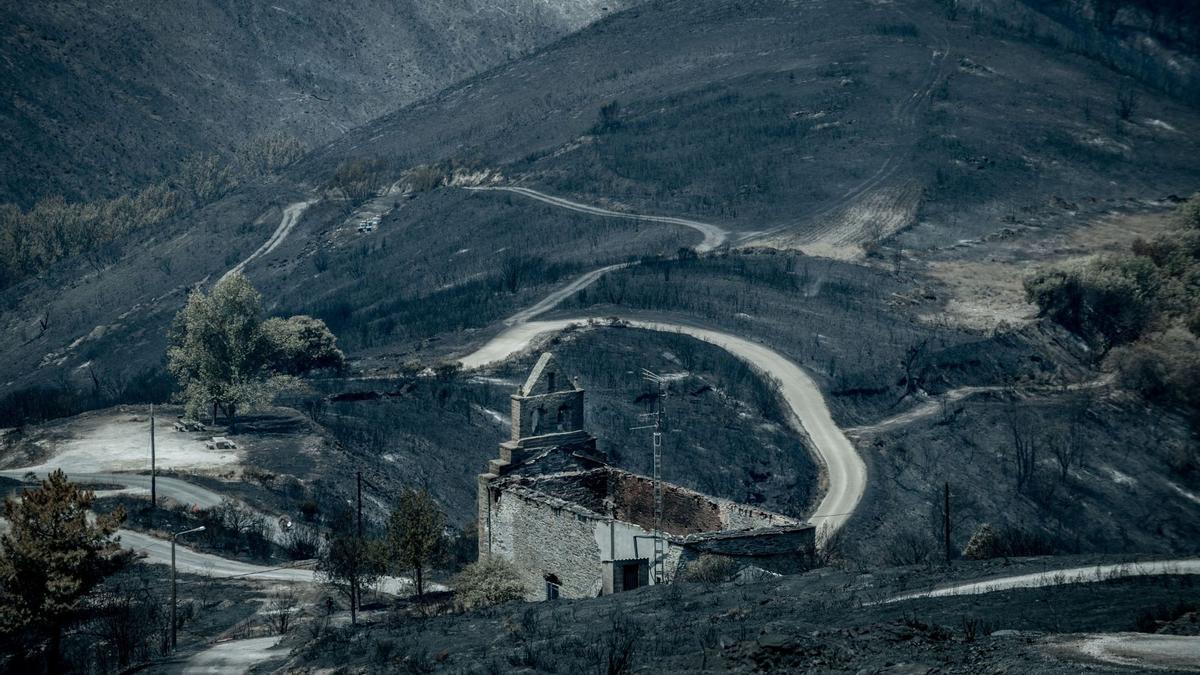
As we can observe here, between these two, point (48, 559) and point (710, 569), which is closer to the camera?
point (710, 569)

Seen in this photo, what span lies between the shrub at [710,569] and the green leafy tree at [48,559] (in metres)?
17.9

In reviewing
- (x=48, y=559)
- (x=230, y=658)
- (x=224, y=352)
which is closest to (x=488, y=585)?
(x=230, y=658)

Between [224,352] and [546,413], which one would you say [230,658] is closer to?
[546,413]

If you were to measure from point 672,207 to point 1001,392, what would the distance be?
186 feet

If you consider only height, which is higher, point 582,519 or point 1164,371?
point 1164,371

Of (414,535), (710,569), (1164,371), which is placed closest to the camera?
(710,569)

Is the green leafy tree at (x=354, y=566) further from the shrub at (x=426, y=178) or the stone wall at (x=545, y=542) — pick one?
the shrub at (x=426, y=178)

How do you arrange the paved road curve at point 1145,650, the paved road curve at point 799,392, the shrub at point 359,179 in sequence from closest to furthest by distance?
the paved road curve at point 1145,650, the paved road curve at point 799,392, the shrub at point 359,179

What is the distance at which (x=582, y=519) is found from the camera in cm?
3784

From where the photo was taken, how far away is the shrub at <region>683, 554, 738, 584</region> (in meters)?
34.4

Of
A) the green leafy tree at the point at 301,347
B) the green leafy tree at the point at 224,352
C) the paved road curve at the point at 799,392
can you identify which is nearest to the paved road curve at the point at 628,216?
the paved road curve at the point at 799,392

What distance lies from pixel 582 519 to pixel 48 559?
15.9 meters

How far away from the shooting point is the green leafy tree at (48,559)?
117 feet

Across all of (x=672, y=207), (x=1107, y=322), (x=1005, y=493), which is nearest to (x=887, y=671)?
(x=1005, y=493)
